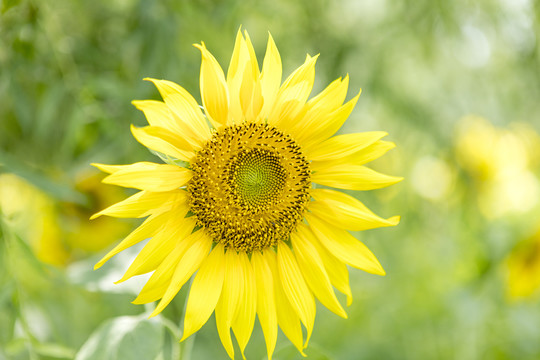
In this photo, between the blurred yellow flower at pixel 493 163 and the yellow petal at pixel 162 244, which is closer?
the yellow petal at pixel 162 244

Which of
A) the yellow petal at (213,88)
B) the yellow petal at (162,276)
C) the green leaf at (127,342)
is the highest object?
the yellow petal at (213,88)

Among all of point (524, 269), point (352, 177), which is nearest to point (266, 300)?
point (352, 177)

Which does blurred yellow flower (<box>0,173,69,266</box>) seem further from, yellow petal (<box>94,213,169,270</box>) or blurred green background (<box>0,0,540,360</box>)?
yellow petal (<box>94,213,169,270</box>)

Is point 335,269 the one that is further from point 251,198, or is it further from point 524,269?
point 524,269

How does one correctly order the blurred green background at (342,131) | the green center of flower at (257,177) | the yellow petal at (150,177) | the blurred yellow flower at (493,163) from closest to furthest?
the yellow petal at (150,177), the green center of flower at (257,177), the blurred green background at (342,131), the blurred yellow flower at (493,163)

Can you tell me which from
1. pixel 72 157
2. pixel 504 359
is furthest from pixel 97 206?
pixel 504 359

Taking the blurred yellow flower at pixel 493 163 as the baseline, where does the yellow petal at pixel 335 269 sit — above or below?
below

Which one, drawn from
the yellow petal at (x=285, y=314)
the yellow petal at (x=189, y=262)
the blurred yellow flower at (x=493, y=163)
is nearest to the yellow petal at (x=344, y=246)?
the yellow petal at (x=285, y=314)

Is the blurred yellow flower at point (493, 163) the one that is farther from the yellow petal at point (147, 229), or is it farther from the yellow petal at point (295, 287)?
the yellow petal at point (147, 229)

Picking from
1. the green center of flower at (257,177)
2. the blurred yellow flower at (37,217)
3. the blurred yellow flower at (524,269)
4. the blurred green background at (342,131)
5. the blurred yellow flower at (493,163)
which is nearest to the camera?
the green center of flower at (257,177)
